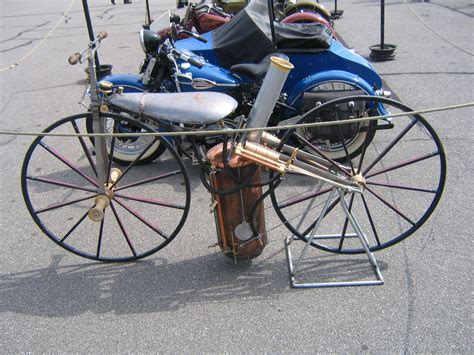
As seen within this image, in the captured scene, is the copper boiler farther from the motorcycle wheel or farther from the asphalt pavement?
the motorcycle wheel

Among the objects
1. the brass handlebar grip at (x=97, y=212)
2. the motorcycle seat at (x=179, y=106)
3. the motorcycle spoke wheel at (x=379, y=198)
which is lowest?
the motorcycle spoke wheel at (x=379, y=198)

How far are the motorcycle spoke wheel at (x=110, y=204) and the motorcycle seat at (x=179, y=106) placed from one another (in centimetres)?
9

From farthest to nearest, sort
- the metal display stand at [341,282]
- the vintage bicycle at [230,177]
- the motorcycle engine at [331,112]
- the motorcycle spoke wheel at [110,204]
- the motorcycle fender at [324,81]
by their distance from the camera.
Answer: the motorcycle fender at [324,81], the motorcycle engine at [331,112], the motorcycle spoke wheel at [110,204], the metal display stand at [341,282], the vintage bicycle at [230,177]

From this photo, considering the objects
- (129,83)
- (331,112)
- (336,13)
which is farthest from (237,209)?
(336,13)

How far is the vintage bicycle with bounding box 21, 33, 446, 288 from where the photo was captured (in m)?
2.47

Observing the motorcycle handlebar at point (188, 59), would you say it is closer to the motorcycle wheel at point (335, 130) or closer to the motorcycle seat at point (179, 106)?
the motorcycle wheel at point (335, 130)

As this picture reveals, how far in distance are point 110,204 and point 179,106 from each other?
801 millimetres

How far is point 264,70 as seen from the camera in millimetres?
3650

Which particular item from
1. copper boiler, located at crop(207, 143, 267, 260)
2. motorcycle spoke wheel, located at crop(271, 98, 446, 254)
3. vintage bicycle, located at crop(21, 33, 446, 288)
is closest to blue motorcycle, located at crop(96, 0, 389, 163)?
vintage bicycle, located at crop(21, 33, 446, 288)

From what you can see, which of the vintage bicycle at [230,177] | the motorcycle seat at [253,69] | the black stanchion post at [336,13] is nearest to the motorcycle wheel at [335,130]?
the vintage bicycle at [230,177]

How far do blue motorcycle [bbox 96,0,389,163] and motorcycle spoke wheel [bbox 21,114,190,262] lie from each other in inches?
18.9

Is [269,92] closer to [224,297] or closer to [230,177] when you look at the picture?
[230,177]

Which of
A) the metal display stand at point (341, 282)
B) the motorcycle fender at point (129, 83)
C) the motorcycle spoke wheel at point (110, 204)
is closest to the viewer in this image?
the metal display stand at point (341, 282)

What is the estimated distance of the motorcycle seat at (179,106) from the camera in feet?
7.98
